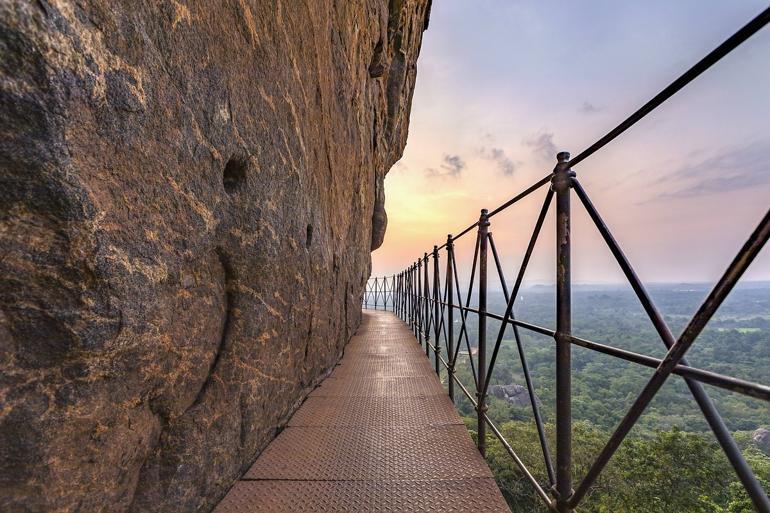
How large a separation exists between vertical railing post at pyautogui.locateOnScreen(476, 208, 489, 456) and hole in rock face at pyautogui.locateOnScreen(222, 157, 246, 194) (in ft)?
7.24

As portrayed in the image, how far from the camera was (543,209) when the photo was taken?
2123 millimetres

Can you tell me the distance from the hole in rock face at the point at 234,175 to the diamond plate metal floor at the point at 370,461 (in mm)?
1933

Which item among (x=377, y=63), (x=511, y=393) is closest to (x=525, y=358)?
(x=377, y=63)

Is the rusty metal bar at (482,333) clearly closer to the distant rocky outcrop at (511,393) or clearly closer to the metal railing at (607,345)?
the metal railing at (607,345)

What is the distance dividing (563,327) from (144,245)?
2063 mm

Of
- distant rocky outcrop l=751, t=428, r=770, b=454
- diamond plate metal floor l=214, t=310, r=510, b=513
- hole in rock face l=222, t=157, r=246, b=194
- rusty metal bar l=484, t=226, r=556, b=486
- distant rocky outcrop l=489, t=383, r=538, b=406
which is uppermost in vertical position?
hole in rock face l=222, t=157, r=246, b=194

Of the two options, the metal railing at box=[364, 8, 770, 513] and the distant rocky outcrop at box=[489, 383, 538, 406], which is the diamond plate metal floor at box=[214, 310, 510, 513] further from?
the distant rocky outcrop at box=[489, 383, 538, 406]

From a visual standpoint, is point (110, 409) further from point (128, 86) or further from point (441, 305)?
point (441, 305)

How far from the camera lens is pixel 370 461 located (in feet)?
8.83

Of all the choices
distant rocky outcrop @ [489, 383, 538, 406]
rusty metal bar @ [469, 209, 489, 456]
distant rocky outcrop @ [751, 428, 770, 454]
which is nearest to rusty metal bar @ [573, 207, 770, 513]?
rusty metal bar @ [469, 209, 489, 456]

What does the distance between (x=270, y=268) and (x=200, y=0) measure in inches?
63.8

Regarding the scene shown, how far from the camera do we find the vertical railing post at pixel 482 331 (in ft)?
10.5

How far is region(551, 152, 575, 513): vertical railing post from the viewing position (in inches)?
72.2

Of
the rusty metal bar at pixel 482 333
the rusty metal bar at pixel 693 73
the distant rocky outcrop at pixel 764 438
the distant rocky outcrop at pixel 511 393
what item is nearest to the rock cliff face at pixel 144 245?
the rusty metal bar at pixel 482 333
